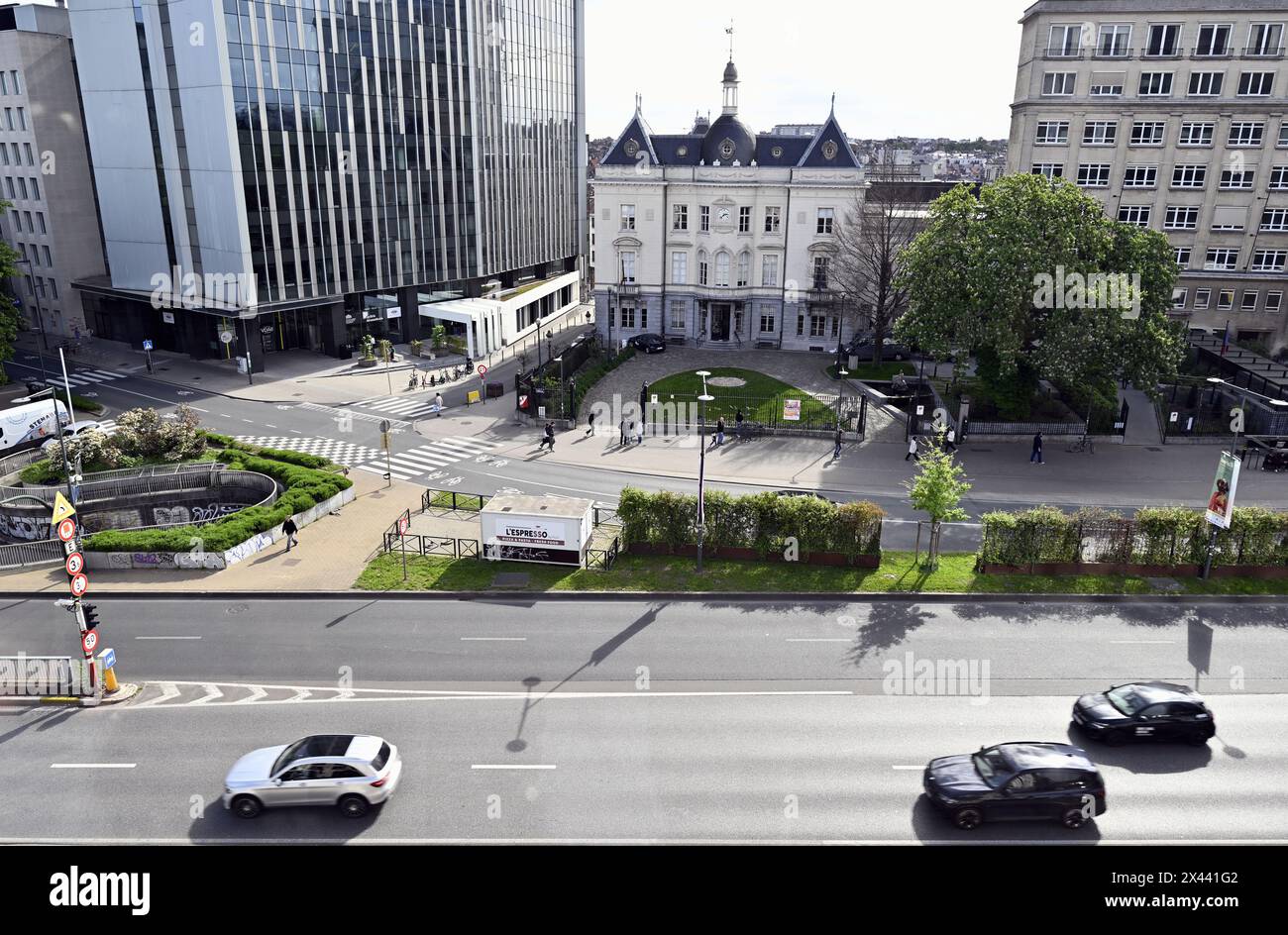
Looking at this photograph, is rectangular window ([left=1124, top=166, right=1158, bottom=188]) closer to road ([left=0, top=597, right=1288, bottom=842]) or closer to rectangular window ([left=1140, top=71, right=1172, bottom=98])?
rectangular window ([left=1140, top=71, right=1172, bottom=98])

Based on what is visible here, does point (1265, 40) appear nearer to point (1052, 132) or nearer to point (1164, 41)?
point (1164, 41)

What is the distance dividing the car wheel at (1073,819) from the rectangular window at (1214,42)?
58097 mm

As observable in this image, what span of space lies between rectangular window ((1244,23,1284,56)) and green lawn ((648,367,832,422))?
36417 millimetres

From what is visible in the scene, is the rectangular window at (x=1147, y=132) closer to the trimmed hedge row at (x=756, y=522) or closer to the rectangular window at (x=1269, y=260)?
the rectangular window at (x=1269, y=260)

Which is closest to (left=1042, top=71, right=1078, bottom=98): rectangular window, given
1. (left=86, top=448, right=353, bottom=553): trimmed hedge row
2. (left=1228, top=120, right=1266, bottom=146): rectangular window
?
(left=1228, top=120, right=1266, bottom=146): rectangular window

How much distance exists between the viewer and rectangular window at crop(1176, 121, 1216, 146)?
58.1 m

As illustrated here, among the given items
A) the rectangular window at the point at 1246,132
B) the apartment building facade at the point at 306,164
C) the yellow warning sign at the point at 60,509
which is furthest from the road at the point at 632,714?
the rectangular window at the point at 1246,132

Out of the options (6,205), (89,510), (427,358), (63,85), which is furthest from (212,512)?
(63,85)

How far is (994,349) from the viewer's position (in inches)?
1783

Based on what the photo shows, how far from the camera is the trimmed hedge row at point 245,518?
1257 inches

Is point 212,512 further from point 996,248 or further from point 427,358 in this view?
point 996,248

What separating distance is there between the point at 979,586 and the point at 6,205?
67.8 metres

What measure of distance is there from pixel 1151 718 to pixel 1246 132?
5426cm

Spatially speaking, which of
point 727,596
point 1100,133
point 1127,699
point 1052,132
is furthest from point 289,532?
point 1100,133
